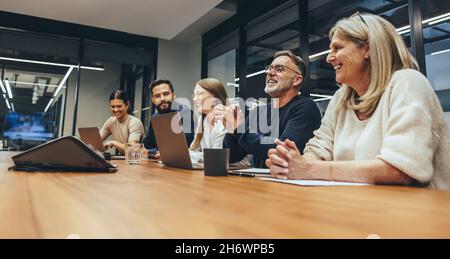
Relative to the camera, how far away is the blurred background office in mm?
3111

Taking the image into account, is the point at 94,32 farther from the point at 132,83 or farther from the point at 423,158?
the point at 423,158

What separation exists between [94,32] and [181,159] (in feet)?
15.2

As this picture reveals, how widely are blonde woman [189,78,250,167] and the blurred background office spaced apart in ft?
2.37

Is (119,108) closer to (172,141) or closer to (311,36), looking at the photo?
(311,36)

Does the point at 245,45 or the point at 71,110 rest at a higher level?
the point at 245,45

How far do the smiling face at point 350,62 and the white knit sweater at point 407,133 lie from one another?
0.56 ft

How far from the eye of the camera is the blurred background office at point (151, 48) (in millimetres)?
3111

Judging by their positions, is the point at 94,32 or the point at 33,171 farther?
the point at 94,32

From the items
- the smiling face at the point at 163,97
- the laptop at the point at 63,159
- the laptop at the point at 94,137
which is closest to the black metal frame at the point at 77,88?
the smiling face at the point at 163,97

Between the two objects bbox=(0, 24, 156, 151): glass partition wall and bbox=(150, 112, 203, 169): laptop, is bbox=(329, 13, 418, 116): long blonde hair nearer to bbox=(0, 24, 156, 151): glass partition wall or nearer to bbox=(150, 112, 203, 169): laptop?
bbox=(150, 112, 203, 169): laptop
